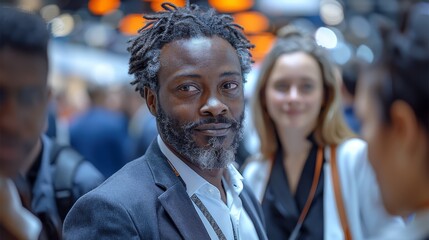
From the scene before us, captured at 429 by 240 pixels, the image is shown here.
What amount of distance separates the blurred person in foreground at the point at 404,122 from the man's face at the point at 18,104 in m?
0.82

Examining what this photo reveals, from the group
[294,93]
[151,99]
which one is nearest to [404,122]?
[151,99]

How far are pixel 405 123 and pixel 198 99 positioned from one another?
1.04 metres

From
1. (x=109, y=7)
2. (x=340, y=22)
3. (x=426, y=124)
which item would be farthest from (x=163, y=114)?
(x=340, y=22)

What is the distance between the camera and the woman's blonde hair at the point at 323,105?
13.1 ft

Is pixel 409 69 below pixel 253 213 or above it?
above

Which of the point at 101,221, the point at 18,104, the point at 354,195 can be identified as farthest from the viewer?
the point at 354,195

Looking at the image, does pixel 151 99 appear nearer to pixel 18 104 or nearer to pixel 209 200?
pixel 209 200

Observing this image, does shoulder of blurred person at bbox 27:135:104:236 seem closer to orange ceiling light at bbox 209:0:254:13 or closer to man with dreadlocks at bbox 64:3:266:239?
man with dreadlocks at bbox 64:3:266:239

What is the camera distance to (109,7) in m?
12.9

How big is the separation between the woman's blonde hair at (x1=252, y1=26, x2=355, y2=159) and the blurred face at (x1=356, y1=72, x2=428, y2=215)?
225 cm

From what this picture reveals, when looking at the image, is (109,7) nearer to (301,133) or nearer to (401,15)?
(301,133)

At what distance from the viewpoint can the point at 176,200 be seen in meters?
2.39

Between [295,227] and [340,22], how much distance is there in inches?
751

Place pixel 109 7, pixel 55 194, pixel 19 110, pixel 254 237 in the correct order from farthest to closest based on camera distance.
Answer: pixel 109 7 → pixel 55 194 → pixel 254 237 → pixel 19 110
